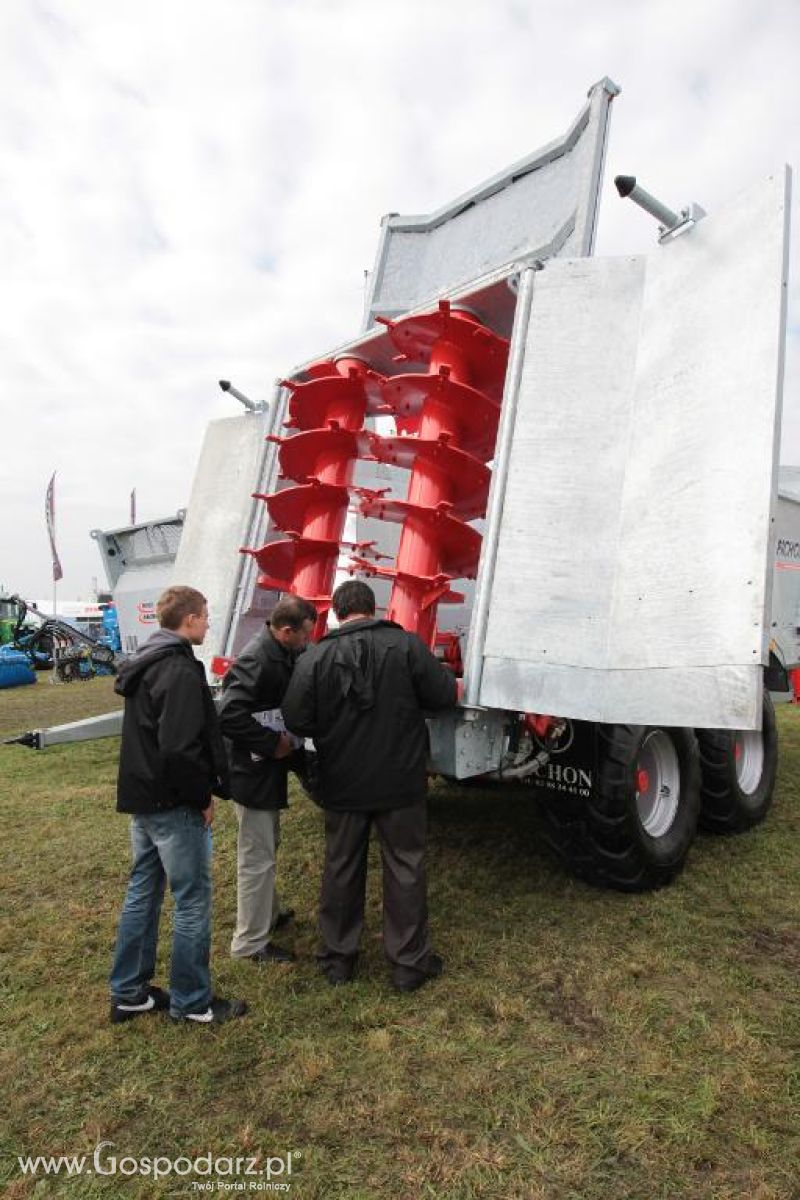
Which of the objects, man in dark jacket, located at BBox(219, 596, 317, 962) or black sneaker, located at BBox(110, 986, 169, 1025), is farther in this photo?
man in dark jacket, located at BBox(219, 596, 317, 962)

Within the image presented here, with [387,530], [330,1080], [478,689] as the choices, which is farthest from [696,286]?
[330,1080]

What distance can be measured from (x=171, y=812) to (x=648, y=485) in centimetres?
225

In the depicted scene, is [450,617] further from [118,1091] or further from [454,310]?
[118,1091]

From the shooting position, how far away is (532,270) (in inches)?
137

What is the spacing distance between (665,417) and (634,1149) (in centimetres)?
254

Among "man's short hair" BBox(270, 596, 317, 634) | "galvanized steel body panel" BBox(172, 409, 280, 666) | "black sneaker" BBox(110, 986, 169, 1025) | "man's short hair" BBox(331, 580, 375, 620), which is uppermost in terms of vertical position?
"galvanized steel body panel" BBox(172, 409, 280, 666)

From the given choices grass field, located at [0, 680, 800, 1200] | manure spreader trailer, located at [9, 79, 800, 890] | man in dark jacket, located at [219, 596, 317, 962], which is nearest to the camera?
grass field, located at [0, 680, 800, 1200]

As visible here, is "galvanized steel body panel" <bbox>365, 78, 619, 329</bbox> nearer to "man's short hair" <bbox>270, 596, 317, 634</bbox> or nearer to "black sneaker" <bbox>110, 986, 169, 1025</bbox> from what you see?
"man's short hair" <bbox>270, 596, 317, 634</bbox>

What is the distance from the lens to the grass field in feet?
6.66

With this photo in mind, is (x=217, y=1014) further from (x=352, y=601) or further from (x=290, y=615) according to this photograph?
(x=352, y=601)

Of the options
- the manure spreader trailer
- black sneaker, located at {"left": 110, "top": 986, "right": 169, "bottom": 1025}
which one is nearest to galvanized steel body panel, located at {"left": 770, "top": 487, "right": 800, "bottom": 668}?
the manure spreader trailer

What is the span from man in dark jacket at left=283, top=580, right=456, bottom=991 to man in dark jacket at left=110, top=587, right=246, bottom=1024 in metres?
0.44

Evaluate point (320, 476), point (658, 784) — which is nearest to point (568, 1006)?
point (658, 784)

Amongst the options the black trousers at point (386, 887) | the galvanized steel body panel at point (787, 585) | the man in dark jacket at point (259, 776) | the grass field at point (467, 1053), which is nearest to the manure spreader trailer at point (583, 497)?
the black trousers at point (386, 887)
